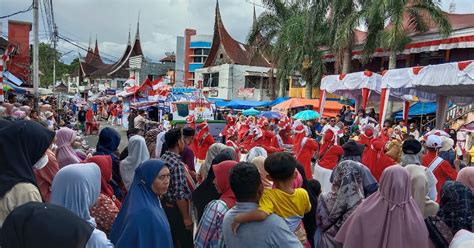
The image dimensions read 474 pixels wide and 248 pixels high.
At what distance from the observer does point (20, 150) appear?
2.98 metres

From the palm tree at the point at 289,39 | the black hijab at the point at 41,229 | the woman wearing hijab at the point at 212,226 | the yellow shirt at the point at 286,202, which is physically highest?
the palm tree at the point at 289,39

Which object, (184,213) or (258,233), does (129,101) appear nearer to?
(184,213)

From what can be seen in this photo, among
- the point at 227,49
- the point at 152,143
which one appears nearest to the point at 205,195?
the point at 152,143

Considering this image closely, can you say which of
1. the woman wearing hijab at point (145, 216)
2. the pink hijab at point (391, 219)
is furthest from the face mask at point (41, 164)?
the pink hijab at point (391, 219)

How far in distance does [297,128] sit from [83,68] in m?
73.6

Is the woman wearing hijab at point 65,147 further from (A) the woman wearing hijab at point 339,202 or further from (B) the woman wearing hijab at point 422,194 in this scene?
(B) the woman wearing hijab at point 422,194

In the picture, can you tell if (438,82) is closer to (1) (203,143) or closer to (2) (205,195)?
(1) (203,143)

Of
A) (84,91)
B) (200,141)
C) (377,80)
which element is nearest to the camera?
(200,141)

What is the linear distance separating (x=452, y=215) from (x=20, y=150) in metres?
3.12

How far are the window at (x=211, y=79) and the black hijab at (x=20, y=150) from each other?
3576 cm

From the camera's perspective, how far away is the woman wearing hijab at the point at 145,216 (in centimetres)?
269

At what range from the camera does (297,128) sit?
468 inches

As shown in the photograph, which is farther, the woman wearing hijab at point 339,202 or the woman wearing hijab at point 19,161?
the woman wearing hijab at point 339,202

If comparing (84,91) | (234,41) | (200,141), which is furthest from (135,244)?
Answer: (84,91)
